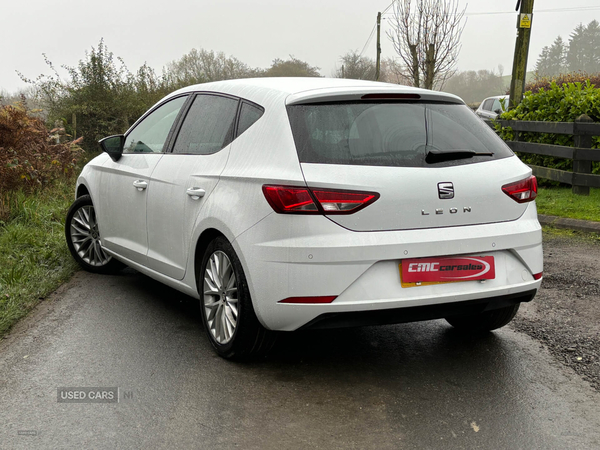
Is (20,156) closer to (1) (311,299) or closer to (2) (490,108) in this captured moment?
(1) (311,299)

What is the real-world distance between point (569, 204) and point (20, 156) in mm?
8042

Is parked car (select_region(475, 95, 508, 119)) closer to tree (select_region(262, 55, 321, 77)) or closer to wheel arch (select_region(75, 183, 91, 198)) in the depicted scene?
wheel arch (select_region(75, 183, 91, 198))

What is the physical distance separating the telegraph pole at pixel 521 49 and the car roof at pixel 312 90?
34.1 feet

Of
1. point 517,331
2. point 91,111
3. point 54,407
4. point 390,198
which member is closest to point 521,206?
point 390,198

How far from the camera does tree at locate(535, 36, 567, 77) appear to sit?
14812 cm

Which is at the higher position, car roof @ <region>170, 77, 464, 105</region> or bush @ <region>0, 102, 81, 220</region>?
car roof @ <region>170, 77, 464, 105</region>

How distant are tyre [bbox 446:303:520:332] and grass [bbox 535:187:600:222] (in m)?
4.75

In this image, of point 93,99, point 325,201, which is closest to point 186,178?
point 325,201

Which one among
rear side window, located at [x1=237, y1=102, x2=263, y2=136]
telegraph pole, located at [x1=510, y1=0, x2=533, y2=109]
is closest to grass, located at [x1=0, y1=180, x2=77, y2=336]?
rear side window, located at [x1=237, y1=102, x2=263, y2=136]

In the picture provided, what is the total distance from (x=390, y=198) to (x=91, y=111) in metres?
19.8

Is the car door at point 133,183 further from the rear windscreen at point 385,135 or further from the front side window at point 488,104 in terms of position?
the front side window at point 488,104

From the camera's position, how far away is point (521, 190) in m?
4.08

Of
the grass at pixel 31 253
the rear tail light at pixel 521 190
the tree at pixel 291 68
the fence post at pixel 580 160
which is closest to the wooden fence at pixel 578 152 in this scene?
the fence post at pixel 580 160

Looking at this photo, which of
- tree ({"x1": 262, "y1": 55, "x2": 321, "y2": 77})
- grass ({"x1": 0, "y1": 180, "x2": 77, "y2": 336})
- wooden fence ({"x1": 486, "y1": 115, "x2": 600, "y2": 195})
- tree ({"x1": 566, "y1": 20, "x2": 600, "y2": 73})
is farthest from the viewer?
tree ({"x1": 566, "y1": 20, "x2": 600, "y2": 73})
